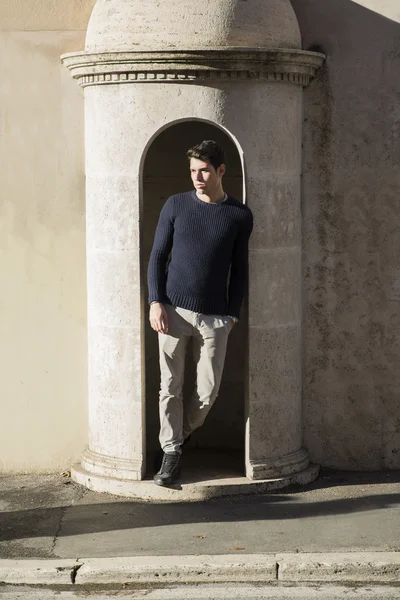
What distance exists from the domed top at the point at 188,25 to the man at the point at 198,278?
25.8 inches

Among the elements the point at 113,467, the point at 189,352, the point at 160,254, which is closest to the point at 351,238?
the point at 160,254

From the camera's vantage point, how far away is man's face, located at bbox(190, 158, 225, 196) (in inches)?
295

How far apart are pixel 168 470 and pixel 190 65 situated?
8.43 feet

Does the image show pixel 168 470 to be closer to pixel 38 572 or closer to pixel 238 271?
pixel 238 271

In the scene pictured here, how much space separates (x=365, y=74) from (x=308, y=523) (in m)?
2.99

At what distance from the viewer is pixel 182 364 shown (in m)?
7.77

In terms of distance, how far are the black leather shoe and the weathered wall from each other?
2.69 ft

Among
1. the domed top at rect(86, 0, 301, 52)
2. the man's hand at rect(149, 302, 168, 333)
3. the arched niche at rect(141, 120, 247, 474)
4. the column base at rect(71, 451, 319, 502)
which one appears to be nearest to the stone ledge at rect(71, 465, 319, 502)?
the column base at rect(71, 451, 319, 502)

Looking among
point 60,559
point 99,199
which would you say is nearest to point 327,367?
point 99,199

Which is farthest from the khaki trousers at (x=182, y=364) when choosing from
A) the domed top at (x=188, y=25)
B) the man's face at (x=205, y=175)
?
the domed top at (x=188, y=25)

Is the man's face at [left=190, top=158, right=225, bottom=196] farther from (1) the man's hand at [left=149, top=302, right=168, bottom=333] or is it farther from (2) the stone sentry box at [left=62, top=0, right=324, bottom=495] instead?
(1) the man's hand at [left=149, top=302, right=168, bottom=333]

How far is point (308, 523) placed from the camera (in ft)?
23.3

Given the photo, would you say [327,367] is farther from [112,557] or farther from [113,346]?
[112,557]

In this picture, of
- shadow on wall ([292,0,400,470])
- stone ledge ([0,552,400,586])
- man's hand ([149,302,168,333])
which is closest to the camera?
stone ledge ([0,552,400,586])
